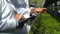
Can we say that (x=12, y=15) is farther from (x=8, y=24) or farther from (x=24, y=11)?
(x=24, y=11)

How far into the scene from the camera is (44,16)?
19.8 feet

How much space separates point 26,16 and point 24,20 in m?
0.19

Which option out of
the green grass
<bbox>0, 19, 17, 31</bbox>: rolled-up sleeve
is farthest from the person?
the green grass

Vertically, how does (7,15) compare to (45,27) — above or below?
above

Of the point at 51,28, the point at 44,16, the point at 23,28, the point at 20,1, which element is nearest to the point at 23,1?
the point at 20,1

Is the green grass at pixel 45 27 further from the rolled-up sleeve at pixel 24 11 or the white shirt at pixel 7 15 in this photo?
the white shirt at pixel 7 15

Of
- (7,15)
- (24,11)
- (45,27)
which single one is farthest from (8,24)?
(45,27)

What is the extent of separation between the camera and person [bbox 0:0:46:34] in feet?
6.73

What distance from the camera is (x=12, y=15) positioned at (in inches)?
83.2

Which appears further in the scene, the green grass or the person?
the green grass

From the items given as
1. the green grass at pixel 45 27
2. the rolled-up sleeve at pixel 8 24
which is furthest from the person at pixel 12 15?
the green grass at pixel 45 27

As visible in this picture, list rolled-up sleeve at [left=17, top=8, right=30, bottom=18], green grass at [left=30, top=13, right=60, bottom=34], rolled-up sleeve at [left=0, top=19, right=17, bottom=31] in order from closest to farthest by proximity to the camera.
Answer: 1. rolled-up sleeve at [left=0, top=19, right=17, bottom=31]
2. rolled-up sleeve at [left=17, top=8, right=30, bottom=18]
3. green grass at [left=30, top=13, right=60, bottom=34]

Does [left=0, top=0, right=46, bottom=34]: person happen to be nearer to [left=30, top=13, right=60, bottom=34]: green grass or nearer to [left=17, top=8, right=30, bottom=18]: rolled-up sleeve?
[left=17, top=8, right=30, bottom=18]: rolled-up sleeve

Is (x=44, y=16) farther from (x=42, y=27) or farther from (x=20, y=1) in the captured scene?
(x=20, y=1)
